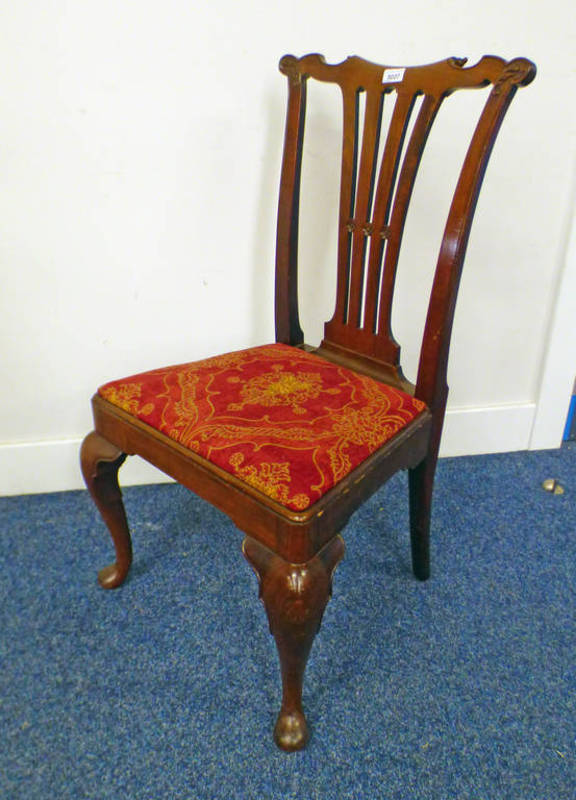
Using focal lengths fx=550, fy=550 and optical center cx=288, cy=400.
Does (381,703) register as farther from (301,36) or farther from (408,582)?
(301,36)

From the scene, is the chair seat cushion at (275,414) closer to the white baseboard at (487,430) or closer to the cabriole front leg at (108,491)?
the cabriole front leg at (108,491)

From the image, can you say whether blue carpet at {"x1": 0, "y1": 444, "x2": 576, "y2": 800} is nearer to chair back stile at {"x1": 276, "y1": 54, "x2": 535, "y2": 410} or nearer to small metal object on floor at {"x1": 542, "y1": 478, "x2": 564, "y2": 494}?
small metal object on floor at {"x1": 542, "y1": 478, "x2": 564, "y2": 494}

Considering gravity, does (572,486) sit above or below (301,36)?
below

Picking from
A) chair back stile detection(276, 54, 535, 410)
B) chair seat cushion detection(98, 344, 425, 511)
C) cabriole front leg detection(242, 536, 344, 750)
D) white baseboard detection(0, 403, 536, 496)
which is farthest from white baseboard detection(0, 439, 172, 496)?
cabriole front leg detection(242, 536, 344, 750)

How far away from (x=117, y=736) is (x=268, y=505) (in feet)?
1.71

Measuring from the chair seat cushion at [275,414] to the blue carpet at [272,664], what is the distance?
470mm

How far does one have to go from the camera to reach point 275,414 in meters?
0.87

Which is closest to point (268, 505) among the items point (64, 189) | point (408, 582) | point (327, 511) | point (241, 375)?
point (327, 511)

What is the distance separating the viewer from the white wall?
43.9 inches

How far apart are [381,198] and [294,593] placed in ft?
2.25

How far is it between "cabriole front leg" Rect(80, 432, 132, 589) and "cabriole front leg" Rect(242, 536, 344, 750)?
0.37 metres

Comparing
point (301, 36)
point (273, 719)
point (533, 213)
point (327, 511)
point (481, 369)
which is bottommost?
point (273, 719)

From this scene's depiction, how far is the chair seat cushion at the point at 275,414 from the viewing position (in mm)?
755

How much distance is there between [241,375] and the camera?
99cm
